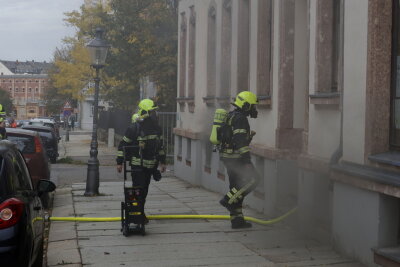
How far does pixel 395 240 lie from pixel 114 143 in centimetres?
3171

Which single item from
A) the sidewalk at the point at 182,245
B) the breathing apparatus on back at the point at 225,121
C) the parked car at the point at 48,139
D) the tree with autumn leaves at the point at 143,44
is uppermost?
the tree with autumn leaves at the point at 143,44

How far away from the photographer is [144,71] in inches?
1189

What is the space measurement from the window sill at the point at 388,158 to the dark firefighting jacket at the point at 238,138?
8.62ft

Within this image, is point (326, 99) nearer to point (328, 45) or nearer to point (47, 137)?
point (328, 45)

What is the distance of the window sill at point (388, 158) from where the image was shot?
6.88 metres

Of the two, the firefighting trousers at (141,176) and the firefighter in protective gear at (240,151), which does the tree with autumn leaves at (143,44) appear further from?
the firefighter in protective gear at (240,151)

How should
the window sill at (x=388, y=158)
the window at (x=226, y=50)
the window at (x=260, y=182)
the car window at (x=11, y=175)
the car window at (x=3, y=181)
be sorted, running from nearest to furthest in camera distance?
the car window at (x=3, y=181)
the car window at (x=11, y=175)
the window sill at (x=388, y=158)
the window at (x=260, y=182)
the window at (x=226, y=50)

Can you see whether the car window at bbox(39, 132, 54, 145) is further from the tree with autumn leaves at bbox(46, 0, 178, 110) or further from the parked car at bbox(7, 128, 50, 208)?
the parked car at bbox(7, 128, 50, 208)

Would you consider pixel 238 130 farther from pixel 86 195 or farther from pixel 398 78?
pixel 86 195

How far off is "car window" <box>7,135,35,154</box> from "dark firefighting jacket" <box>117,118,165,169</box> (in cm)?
341

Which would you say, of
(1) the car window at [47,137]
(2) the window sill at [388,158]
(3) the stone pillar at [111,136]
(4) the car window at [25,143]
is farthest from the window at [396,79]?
(3) the stone pillar at [111,136]

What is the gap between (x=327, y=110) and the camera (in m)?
8.75

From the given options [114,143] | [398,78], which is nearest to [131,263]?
[398,78]

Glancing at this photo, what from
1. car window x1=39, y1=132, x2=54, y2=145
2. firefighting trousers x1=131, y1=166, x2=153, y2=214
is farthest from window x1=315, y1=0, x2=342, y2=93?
car window x1=39, y1=132, x2=54, y2=145
